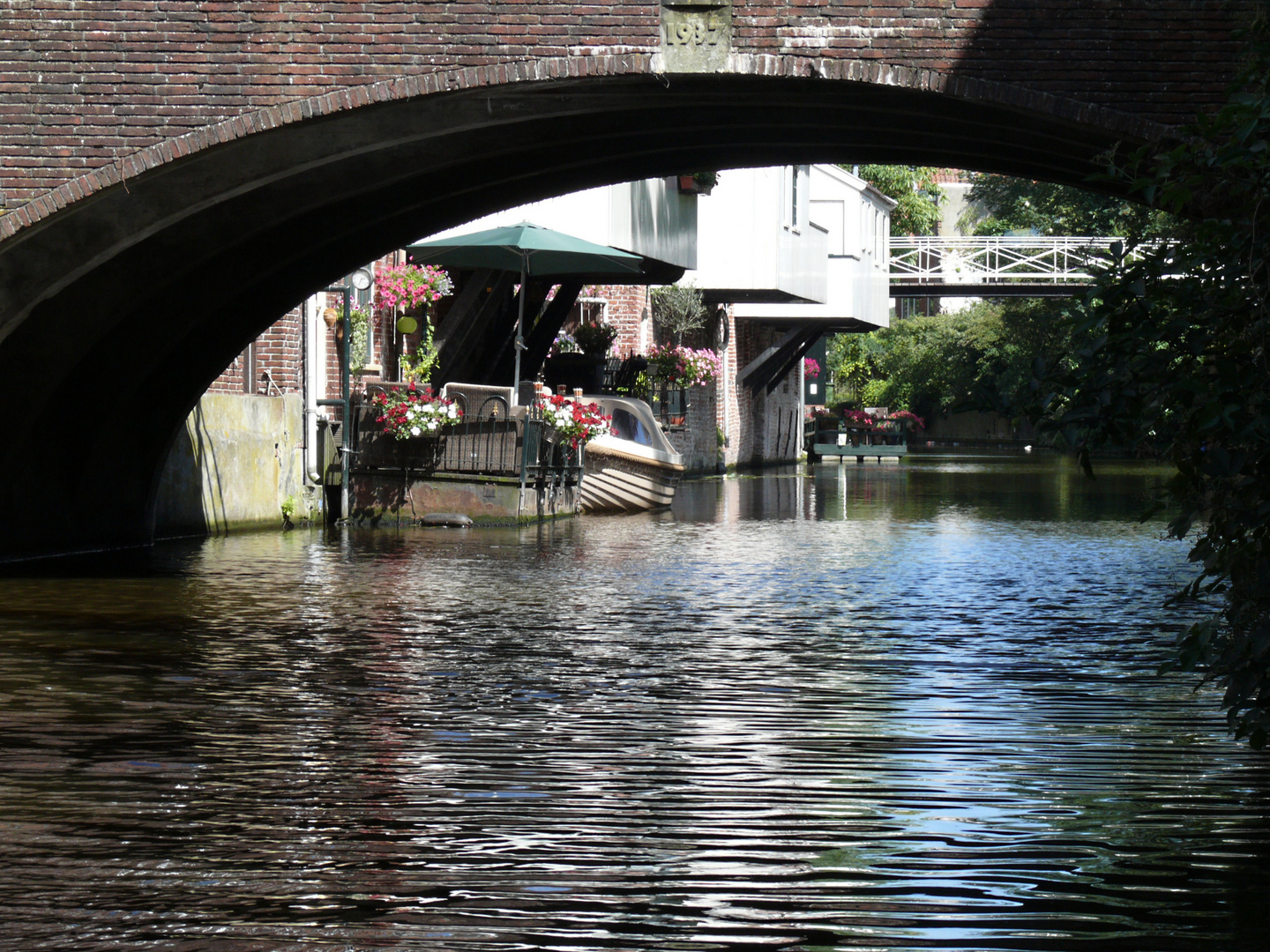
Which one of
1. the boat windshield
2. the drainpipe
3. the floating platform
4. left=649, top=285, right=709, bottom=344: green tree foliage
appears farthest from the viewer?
the floating platform

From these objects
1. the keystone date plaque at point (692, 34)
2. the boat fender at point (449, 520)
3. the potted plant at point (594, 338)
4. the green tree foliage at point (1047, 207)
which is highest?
the green tree foliage at point (1047, 207)

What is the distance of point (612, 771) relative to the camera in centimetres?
650

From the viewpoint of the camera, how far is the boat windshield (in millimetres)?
24312

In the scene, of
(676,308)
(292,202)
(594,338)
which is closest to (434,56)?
(292,202)

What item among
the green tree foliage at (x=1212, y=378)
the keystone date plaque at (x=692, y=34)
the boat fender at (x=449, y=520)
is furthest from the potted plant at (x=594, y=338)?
the green tree foliage at (x=1212, y=378)

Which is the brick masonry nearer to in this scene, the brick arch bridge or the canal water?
the brick arch bridge

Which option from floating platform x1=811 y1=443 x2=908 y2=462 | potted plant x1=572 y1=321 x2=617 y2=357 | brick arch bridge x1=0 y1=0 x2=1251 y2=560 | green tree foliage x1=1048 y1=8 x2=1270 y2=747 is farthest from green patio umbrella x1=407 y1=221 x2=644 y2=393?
floating platform x1=811 y1=443 x2=908 y2=462

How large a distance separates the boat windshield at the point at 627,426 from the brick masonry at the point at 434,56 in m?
12.2

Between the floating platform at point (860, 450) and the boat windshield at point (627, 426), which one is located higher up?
the boat windshield at point (627, 426)

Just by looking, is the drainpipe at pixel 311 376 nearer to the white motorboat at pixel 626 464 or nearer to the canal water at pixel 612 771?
the white motorboat at pixel 626 464

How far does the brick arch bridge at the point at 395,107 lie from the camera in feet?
37.9

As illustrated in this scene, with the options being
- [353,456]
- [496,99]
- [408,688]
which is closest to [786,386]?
[353,456]

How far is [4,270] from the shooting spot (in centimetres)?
1304

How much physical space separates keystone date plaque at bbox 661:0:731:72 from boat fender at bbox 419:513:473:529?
31.3ft
